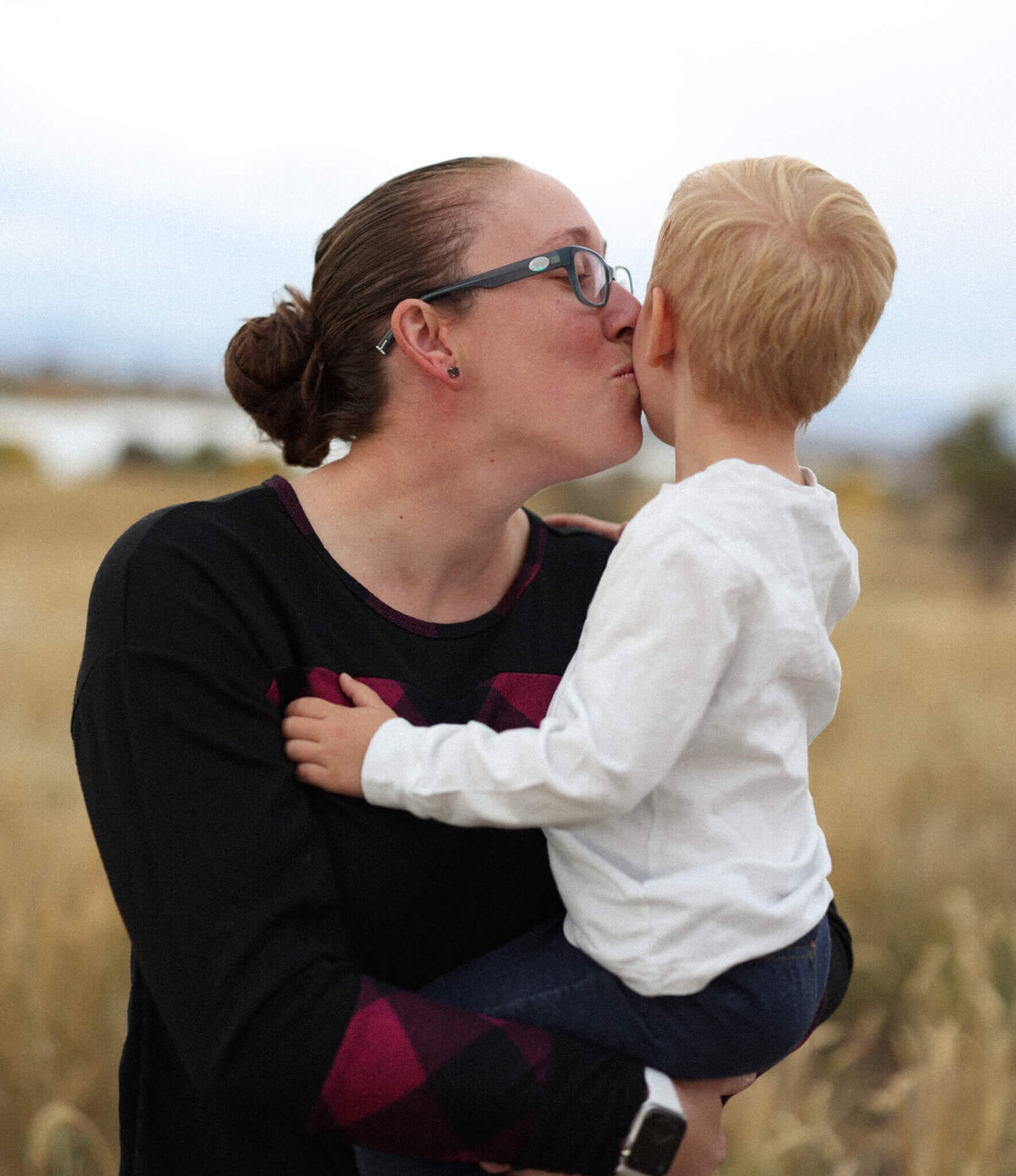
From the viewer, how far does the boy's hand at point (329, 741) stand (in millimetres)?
1621

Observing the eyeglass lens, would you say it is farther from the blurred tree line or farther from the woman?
the blurred tree line

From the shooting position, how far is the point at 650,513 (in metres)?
1.58

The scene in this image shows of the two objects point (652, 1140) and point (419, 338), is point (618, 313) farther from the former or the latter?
point (652, 1140)

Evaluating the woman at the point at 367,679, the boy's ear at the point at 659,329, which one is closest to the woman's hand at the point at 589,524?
the woman at the point at 367,679

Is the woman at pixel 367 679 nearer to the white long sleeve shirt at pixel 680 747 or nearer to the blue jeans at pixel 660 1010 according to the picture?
the blue jeans at pixel 660 1010

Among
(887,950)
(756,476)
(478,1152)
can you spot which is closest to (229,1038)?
(478,1152)

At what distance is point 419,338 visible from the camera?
6.56ft

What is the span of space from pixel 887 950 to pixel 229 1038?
387cm

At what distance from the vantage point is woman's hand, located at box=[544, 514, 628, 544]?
2438mm

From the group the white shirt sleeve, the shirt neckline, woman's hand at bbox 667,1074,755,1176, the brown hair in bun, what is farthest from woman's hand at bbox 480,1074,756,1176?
the brown hair in bun

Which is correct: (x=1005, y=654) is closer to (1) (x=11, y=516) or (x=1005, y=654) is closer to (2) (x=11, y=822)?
(2) (x=11, y=822)

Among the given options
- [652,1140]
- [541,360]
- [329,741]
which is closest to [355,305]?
[541,360]

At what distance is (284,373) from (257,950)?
1105mm

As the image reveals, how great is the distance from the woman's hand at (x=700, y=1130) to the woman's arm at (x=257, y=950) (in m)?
0.09
